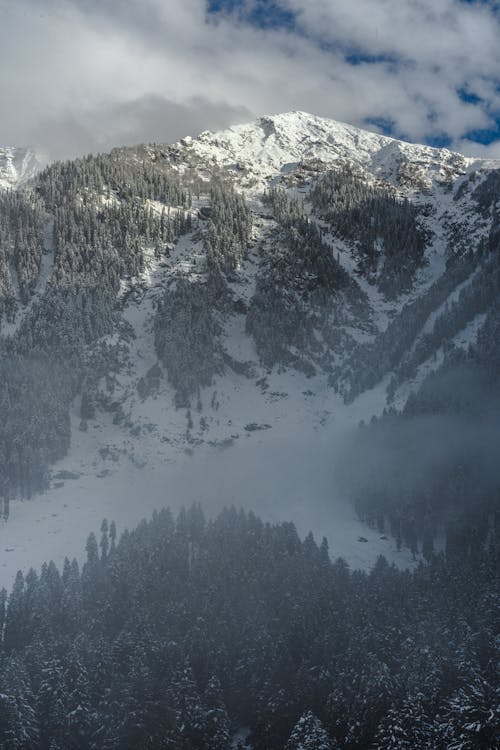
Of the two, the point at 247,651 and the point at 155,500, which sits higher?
the point at 155,500

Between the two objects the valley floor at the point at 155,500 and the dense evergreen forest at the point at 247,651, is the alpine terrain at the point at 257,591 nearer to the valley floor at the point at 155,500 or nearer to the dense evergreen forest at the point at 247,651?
the dense evergreen forest at the point at 247,651

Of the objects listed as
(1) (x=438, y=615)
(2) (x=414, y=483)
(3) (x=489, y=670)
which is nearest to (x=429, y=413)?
(2) (x=414, y=483)

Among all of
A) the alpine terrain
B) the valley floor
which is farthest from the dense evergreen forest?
the valley floor

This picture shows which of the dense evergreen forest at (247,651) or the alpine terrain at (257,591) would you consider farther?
the alpine terrain at (257,591)

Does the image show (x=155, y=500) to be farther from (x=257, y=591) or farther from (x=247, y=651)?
(x=247, y=651)

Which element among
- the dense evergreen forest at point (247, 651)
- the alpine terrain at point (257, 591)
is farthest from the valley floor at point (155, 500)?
the dense evergreen forest at point (247, 651)

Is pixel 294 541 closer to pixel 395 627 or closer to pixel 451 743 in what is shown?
pixel 395 627

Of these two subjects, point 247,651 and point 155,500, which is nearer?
point 247,651

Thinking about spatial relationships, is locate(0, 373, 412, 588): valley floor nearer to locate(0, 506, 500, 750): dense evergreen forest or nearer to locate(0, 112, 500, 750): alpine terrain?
locate(0, 112, 500, 750): alpine terrain

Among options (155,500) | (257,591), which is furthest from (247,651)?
(155,500)
